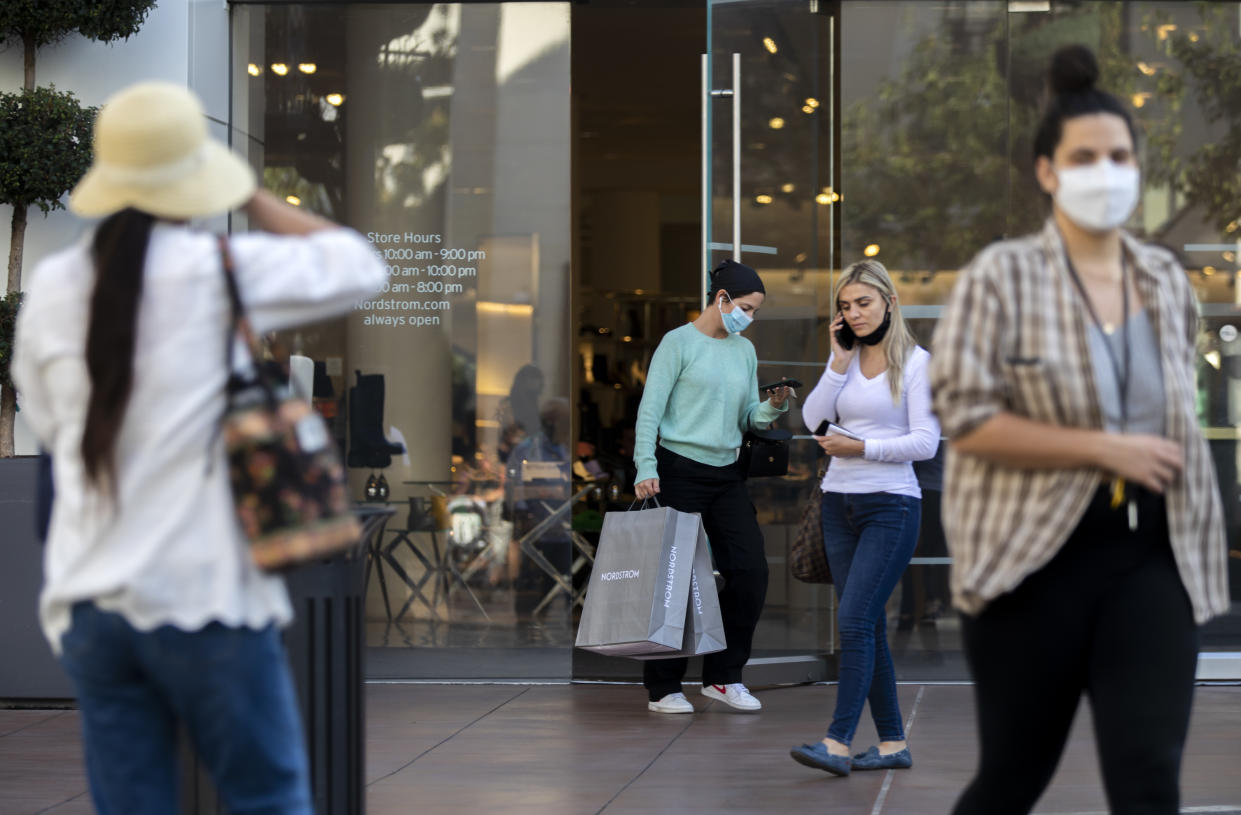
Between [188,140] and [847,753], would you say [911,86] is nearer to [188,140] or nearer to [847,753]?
[847,753]

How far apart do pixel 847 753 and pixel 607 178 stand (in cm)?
1492

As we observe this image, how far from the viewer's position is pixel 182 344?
8.46ft

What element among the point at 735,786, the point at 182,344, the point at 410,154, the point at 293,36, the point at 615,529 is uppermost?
the point at 293,36

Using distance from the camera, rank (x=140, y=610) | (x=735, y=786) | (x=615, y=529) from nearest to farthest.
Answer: (x=140, y=610)
(x=735, y=786)
(x=615, y=529)

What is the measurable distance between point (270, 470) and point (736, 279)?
4.72 m

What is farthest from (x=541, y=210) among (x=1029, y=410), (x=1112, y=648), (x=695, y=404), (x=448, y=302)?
(x=1112, y=648)

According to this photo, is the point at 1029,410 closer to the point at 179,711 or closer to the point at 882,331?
the point at 179,711

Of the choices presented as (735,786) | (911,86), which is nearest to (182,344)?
(735,786)

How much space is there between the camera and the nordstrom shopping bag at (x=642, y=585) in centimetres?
685

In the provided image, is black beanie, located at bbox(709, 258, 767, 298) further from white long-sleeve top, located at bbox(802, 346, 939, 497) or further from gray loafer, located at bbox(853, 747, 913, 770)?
gray loafer, located at bbox(853, 747, 913, 770)

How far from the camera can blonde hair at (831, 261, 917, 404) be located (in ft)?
18.8

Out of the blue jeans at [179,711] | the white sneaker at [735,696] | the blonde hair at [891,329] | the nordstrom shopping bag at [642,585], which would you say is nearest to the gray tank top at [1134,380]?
the blue jeans at [179,711]

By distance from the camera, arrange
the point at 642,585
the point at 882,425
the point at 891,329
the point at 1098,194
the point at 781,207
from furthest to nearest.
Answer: the point at 781,207, the point at 642,585, the point at 891,329, the point at 882,425, the point at 1098,194

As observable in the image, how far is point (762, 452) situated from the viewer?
7.29 meters
